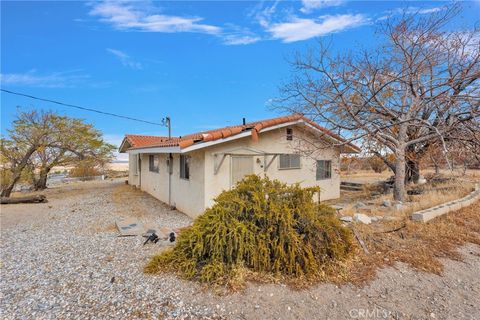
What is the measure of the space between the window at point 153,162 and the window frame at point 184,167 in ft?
10.7

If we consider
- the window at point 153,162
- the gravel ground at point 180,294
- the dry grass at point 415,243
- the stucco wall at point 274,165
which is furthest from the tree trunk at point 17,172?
the dry grass at point 415,243

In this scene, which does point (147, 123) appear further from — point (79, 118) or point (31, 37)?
point (31, 37)

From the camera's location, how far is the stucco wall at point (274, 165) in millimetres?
7969

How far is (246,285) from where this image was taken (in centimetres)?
349

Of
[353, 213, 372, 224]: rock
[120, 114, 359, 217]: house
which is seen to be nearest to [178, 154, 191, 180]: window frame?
[120, 114, 359, 217]: house

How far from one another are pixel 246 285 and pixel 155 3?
32.6 ft

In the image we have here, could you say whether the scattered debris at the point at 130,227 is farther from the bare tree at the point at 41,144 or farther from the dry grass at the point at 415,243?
the bare tree at the point at 41,144

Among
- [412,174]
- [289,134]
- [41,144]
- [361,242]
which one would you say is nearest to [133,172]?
[41,144]

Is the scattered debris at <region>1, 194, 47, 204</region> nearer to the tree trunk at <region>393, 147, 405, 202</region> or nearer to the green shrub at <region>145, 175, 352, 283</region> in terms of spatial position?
the green shrub at <region>145, 175, 352, 283</region>

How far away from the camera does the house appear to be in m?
7.92

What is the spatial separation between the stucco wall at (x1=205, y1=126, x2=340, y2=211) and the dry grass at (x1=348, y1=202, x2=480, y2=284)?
2.56 m

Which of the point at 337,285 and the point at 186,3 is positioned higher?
the point at 186,3

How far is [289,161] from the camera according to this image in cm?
1043

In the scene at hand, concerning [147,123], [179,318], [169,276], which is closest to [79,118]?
[147,123]
